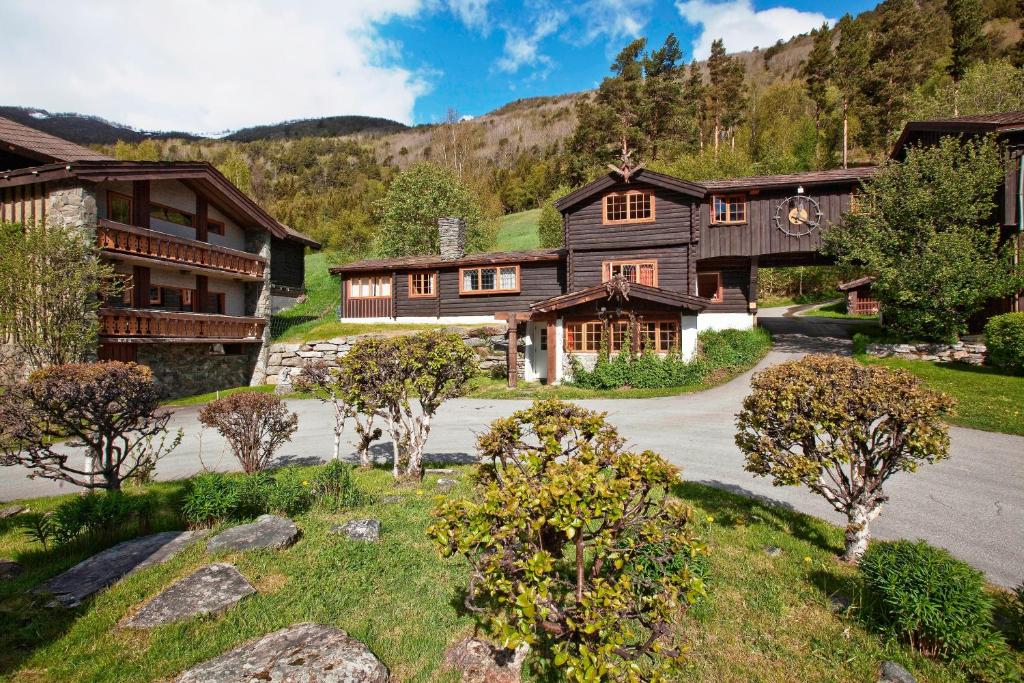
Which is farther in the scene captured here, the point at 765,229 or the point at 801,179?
the point at 765,229

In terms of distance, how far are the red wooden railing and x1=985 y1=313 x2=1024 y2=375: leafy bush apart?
28186 millimetres

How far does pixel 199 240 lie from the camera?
2133 cm

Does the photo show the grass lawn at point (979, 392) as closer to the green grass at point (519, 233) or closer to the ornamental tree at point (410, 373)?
the ornamental tree at point (410, 373)

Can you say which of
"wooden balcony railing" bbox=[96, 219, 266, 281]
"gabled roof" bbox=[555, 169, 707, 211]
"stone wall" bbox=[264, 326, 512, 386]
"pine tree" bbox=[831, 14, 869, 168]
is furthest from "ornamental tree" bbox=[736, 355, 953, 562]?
"pine tree" bbox=[831, 14, 869, 168]

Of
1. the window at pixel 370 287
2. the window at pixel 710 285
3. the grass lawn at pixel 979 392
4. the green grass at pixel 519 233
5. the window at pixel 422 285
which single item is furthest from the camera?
the green grass at pixel 519 233

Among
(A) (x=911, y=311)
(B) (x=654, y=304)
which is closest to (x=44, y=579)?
(B) (x=654, y=304)

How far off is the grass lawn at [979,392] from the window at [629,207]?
11688 millimetres

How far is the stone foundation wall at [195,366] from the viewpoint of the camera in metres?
19.1

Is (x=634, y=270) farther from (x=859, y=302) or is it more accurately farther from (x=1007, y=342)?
(x=859, y=302)

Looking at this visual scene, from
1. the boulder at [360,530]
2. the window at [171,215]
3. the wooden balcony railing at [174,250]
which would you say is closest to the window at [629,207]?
the wooden balcony railing at [174,250]

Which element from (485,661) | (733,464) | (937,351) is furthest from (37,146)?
(937,351)

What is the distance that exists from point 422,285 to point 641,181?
12.9 m

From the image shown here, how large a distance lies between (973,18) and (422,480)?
61.7 metres

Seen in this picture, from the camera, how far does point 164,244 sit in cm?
1883
